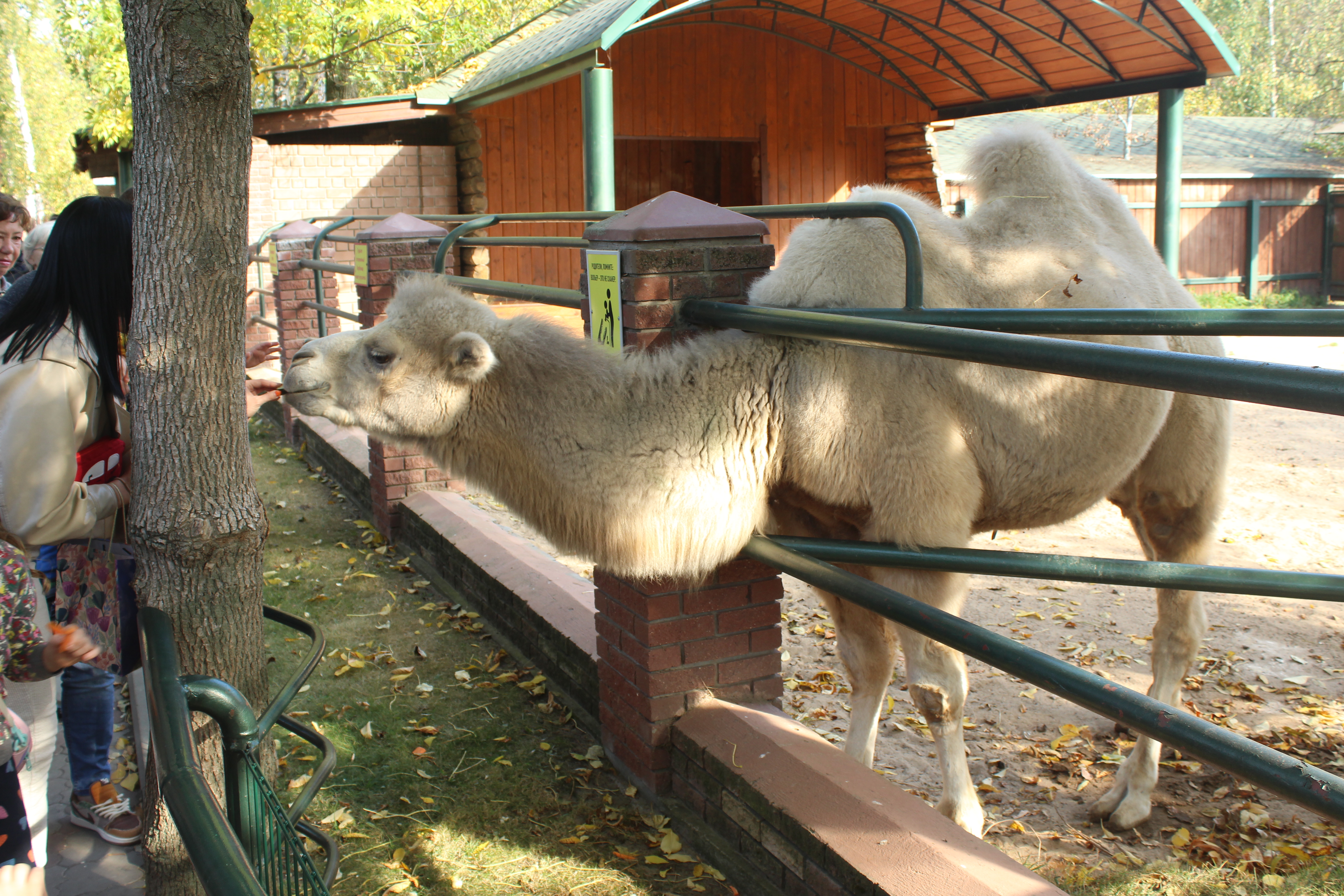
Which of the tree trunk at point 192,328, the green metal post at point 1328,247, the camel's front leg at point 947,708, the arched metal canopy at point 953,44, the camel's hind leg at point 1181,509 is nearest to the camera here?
the tree trunk at point 192,328

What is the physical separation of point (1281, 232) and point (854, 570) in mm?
24349

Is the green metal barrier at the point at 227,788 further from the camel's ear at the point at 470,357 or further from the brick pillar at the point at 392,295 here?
the brick pillar at the point at 392,295

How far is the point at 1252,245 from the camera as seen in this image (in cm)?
2303

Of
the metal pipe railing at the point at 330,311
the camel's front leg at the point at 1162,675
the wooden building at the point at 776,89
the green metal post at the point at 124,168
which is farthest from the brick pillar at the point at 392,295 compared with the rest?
the green metal post at the point at 124,168

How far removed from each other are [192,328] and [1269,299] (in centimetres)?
2470

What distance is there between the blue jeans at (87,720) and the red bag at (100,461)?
99cm

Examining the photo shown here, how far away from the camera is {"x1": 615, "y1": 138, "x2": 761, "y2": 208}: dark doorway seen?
19703 millimetres

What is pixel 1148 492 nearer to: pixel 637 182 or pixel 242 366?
pixel 242 366

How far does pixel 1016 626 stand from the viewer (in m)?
5.47

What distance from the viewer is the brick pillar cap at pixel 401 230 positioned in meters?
6.69

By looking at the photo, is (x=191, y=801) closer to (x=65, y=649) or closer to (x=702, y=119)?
(x=65, y=649)

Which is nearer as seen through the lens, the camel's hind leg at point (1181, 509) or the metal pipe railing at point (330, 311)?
the camel's hind leg at point (1181, 509)

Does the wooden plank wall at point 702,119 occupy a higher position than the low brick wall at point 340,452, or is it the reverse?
the wooden plank wall at point 702,119

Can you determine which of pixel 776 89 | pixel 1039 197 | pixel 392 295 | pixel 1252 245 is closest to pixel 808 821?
pixel 1039 197
